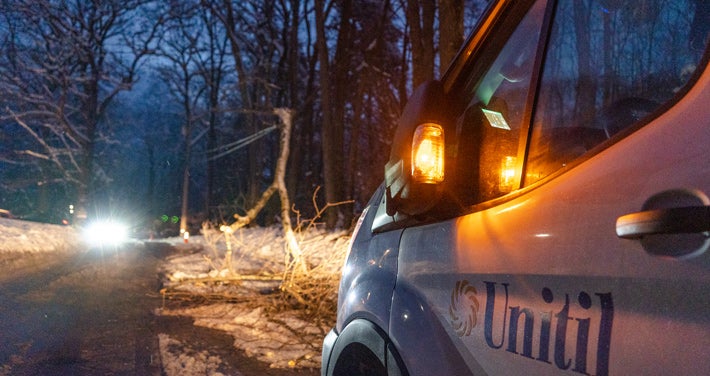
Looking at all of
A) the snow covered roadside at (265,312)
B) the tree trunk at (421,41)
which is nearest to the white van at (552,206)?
the snow covered roadside at (265,312)

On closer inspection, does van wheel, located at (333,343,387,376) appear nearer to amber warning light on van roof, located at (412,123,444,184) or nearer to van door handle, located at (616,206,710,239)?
amber warning light on van roof, located at (412,123,444,184)

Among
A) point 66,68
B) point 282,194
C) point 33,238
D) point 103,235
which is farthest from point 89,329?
point 66,68

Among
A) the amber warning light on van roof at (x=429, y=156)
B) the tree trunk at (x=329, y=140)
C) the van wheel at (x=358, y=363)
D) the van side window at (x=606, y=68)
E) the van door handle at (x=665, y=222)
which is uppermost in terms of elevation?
the tree trunk at (x=329, y=140)

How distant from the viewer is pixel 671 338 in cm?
109

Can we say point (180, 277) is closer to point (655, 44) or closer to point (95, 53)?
point (655, 44)

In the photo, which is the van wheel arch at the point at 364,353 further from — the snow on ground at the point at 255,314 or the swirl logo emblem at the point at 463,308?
the snow on ground at the point at 255,314

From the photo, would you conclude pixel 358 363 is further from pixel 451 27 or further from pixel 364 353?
pixel 451 27

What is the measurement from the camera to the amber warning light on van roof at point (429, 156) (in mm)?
1927

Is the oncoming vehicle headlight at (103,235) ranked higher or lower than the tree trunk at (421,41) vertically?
lower

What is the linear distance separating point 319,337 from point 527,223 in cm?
507

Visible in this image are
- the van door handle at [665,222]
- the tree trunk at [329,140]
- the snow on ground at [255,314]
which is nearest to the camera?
the van door handle at [665,222]

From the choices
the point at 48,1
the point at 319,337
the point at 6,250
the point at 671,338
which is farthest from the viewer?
the point at 48,1

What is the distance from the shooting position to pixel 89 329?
6.17m

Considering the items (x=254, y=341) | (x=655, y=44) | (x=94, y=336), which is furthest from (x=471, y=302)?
(x=94, y=336)
